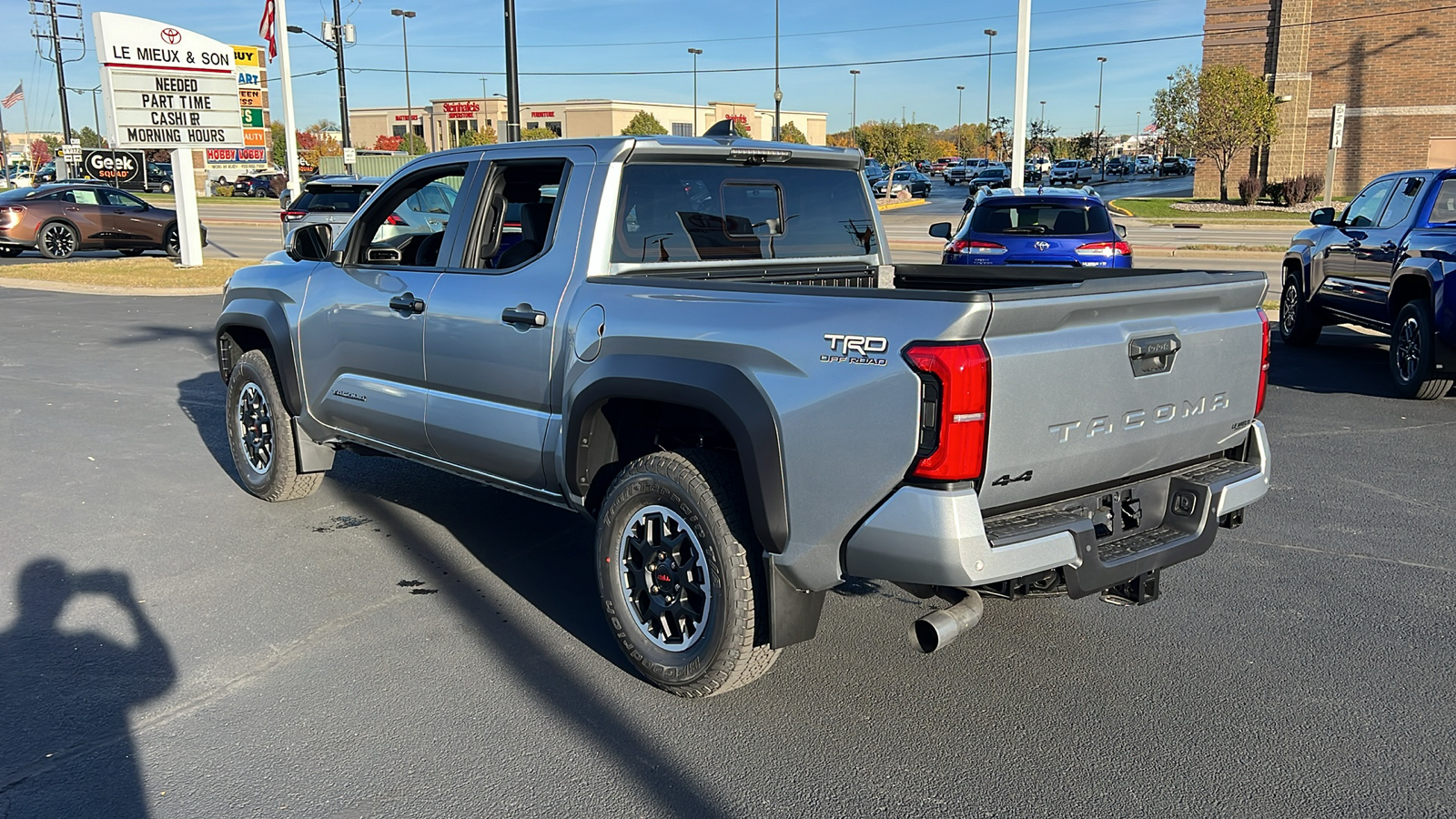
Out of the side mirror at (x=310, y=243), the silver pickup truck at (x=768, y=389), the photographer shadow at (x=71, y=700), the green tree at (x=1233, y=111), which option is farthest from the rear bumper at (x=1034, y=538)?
the green tree at (x=1233, y=111)

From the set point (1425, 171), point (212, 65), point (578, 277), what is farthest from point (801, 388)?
point (212, 65)

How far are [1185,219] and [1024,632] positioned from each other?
110ft

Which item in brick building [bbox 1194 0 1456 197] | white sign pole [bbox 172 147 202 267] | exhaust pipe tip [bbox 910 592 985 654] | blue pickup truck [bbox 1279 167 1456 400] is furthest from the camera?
brick building [bbox 1194 0 1456 197]

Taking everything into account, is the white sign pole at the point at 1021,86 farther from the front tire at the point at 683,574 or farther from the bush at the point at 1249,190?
the bush at the point at 1249,190

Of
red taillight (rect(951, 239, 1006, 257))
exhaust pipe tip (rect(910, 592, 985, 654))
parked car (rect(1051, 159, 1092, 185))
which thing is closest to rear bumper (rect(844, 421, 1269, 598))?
exhaust pipe tip (rect(910, 592, 985, 654))

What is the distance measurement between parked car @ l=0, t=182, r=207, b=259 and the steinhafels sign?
2.94m

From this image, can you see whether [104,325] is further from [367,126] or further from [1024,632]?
[367,126]

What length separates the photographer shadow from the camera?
11.0 feet

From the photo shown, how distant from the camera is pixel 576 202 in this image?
14.8ft

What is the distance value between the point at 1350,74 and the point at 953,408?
162 feet

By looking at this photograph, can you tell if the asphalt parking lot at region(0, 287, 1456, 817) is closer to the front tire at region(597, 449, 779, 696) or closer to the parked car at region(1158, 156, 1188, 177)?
the front tire at region(597, 449, 779, 696)

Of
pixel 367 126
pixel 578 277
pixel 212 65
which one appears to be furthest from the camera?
pixel 367 126

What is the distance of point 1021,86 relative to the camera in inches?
794

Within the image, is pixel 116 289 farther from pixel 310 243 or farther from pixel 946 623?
pixel 946 623
